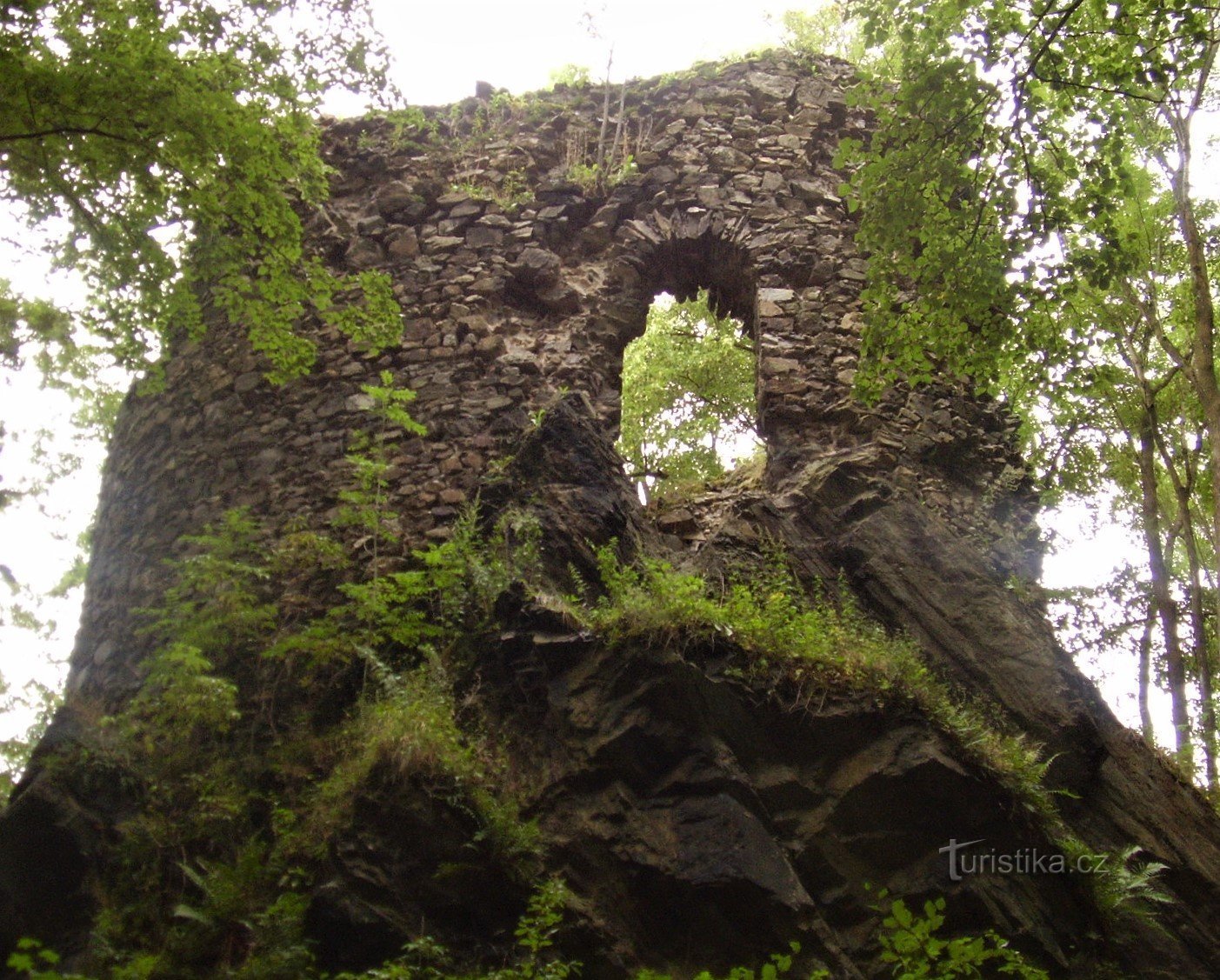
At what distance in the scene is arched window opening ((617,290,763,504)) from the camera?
13.3 meters

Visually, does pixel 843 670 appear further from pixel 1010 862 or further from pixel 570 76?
pixel 570 76

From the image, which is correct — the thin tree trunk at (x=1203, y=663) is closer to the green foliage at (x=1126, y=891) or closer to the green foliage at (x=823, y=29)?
the green foliage at (x=1126, y=891)

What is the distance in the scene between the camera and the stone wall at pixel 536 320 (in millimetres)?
7133

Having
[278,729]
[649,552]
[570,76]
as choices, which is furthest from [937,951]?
[570,76]

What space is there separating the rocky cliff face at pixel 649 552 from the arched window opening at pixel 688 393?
15.1 ft

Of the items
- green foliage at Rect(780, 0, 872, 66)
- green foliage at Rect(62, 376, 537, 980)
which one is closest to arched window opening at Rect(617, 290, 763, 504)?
green foliage at Rect(780, 0, 872, 66)

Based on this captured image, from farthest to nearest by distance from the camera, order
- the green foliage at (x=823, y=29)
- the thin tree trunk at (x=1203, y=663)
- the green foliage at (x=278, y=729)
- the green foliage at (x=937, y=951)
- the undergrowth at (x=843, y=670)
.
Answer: the green foliage at (x=823, y=29) < the thin tree trunk at (x=1203, y=663) < the undergrowth at (x=843, y=670) < the green foliage at (x=278, y=729) < the green foliage at (x=937, y=951)

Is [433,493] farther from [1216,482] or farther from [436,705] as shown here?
[1216,482]

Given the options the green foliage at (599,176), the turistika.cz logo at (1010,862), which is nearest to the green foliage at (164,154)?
the green foliage at (599,176)

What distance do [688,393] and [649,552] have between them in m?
7.32

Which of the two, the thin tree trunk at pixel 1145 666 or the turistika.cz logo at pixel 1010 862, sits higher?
the thin tree trunk at pixel 1145 666

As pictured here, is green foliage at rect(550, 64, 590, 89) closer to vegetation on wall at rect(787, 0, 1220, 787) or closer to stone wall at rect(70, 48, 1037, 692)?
stone wall at rect(70, 48, 1037, 692)

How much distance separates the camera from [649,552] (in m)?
6.60


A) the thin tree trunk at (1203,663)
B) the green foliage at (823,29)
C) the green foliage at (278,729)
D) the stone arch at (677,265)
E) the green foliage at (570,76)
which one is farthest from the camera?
the green foliage at (823,29)
